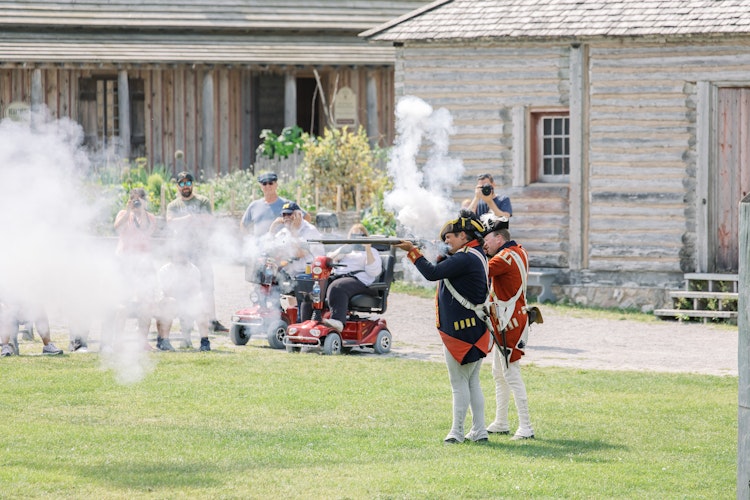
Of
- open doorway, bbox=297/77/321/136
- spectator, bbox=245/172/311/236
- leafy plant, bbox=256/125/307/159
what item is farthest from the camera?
open doorway, bbox=297/77/321/136

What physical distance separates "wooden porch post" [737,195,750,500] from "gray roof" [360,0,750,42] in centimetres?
1297

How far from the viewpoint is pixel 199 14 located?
101 ft

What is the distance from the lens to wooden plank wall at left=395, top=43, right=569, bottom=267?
2088 cm

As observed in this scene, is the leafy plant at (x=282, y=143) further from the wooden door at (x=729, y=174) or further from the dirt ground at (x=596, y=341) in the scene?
the wooden door at (x=729, y=174)

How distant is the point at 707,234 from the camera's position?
64.9 ft

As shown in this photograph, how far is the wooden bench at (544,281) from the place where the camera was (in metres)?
20.6

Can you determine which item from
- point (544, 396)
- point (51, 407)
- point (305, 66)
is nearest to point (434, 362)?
point (544, 396)

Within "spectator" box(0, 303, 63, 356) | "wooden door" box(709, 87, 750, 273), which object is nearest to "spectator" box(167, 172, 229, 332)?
"spectator" box(0, 303, 63, 356)

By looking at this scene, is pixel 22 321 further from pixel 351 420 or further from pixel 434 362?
pixel 351 420

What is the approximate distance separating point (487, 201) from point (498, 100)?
5.39 meters

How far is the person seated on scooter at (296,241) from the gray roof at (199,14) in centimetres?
1547

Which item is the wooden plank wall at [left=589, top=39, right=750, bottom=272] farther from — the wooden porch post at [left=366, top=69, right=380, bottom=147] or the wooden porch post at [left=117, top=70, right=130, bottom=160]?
the wooden porch post at [left=117, top=70, right=130, bottom=160]

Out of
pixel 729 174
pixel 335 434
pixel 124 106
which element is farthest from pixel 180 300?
pixel 124 106

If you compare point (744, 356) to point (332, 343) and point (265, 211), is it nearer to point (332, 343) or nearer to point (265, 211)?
point (332, 343)
